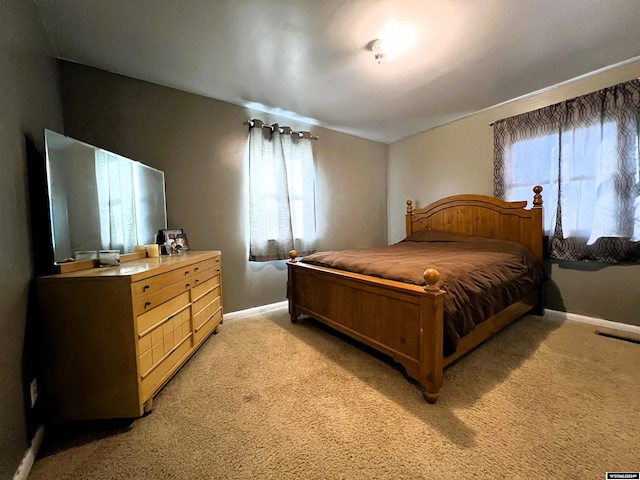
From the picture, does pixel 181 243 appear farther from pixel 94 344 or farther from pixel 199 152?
pixel 94 344

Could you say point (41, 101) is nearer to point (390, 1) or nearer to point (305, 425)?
point (390, 1)

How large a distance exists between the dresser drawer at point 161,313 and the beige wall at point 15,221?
450 mm

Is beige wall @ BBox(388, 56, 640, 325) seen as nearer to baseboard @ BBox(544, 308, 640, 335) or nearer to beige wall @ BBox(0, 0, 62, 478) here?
baseboard @ BBox(544, 308, 640, 335)

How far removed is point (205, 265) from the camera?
7.16 feet

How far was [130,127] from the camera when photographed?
2.31m

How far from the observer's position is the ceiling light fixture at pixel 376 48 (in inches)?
73.5

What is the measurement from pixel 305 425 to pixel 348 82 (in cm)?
275

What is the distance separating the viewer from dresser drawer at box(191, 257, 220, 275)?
1.98 metres

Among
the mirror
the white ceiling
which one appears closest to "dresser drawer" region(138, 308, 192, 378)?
the mirror

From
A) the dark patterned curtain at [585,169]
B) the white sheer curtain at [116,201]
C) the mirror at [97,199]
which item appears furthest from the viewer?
the dark patterned curtain at [585,169]

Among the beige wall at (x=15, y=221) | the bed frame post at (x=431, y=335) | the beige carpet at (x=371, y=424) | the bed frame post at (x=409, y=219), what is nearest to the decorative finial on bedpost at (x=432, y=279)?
the bed frame post at (x=431, y=335)

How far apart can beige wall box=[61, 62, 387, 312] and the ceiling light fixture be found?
1502 mm

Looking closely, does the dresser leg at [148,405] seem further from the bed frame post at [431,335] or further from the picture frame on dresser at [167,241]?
the bed frame post at [431,335]

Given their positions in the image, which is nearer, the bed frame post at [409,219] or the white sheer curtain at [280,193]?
the white sheer curtain at [280,193]
